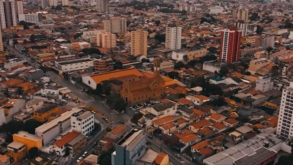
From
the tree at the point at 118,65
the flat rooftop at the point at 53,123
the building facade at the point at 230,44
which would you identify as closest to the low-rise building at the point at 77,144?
the flat rooftop at the point at 53,123

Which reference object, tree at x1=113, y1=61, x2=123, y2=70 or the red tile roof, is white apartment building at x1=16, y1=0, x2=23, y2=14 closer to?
tree at x1=113, y1=61, x2=123, y2=70

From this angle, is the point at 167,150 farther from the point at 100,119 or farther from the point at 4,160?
the point at 4,160

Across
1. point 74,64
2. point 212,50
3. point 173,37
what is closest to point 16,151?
point 74,64

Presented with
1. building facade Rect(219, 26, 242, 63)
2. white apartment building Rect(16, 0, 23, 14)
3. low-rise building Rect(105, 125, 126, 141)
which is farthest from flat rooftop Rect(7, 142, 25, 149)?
white apartment building Rect(16, 0, 23, 14)

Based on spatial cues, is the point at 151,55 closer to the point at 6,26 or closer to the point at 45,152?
the point at 45,152

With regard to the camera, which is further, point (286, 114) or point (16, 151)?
point (286, 114)

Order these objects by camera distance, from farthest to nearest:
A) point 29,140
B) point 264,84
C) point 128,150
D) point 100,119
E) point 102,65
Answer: point 102,65, point 264,84, point 100,119, point 29,140, point 128,150

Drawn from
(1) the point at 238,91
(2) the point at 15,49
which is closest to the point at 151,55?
(1) the point at 238,91
